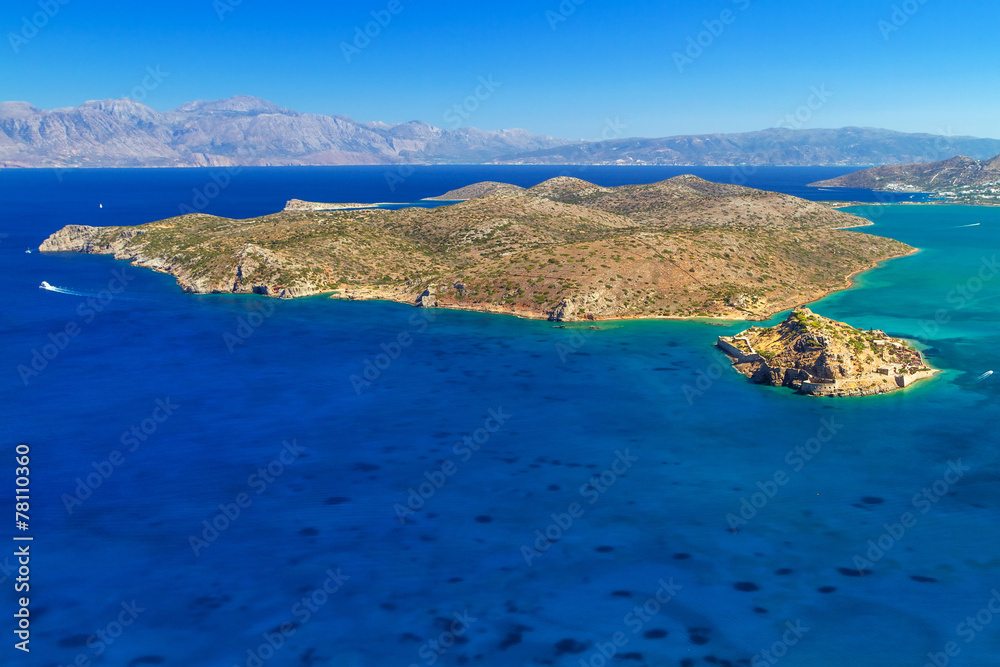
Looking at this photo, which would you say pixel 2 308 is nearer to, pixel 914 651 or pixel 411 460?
pixel 411 460

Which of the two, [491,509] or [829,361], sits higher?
[829,361]

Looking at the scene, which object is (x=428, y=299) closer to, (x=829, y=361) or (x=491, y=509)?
(x=829, y=361)

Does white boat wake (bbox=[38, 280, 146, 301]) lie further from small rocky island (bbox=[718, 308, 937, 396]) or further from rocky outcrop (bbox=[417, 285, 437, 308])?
small rocky island (bbox=[718, 308, 937, 396])

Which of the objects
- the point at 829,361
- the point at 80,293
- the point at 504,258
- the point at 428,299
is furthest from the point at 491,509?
the point at 80,293

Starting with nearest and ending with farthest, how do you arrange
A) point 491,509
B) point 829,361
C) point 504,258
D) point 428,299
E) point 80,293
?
point 491,509 < point 829,361 < point 428,299 < point 504,258 < point 80,293

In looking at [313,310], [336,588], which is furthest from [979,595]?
[313,310]

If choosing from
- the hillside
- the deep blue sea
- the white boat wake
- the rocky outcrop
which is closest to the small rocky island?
the deep blue sea

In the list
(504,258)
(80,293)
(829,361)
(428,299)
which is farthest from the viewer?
(80,293)
